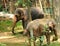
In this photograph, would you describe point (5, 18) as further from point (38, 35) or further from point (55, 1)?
point (38, 35)

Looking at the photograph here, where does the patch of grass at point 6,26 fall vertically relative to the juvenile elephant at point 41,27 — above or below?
below

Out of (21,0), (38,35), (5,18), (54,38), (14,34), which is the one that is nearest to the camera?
(21,0)

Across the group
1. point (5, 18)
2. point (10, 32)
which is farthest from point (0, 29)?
point (5, 18)

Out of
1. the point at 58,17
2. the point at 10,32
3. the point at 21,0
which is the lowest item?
the point at 10,32

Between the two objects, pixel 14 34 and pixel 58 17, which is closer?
pixel 58 17

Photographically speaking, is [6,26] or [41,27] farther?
[6,26]

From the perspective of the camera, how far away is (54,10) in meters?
10.8

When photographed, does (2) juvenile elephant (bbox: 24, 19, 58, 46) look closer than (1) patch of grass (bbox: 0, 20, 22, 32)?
Yes

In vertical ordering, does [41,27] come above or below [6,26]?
above

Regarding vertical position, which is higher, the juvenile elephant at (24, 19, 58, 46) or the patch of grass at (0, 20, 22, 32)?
the juvenile elephant at (24, 19, 58, 46)

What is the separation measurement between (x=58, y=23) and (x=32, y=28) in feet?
9.42

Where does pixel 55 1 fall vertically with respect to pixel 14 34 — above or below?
above

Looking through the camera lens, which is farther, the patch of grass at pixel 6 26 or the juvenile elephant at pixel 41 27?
the patch of grass at pixel 6 26

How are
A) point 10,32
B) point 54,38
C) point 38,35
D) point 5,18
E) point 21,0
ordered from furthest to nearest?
point 5,18, point 10,32, point 54,38, point 38,35, point 21,0
